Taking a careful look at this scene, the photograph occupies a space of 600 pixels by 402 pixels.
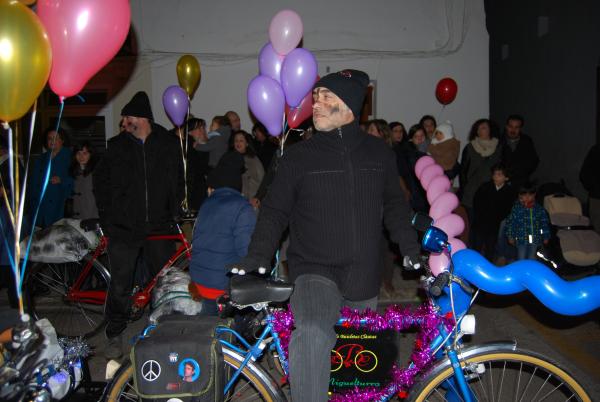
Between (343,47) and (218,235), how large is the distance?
892 centimetres

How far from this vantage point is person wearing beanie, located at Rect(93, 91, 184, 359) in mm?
4422

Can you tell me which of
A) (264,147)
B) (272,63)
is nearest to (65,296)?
(272,63)

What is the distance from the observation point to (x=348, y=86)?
281 centimetres

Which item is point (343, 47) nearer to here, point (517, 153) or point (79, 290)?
point (517, 153)

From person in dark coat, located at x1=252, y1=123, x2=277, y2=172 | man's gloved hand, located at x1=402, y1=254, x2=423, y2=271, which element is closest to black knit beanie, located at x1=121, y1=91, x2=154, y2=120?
man's gloved hand, located at x1=402, y1=254, x2=423, y2=271

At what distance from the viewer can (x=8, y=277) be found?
534 cm

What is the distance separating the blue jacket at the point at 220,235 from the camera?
11.6 feet

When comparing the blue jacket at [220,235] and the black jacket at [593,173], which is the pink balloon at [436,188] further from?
the black jacket at [593,173]

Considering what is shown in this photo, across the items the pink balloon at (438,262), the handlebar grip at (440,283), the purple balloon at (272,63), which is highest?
the purple balloon at (272,63)

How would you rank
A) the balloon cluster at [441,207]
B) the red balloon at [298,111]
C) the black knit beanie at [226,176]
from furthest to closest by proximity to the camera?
the red balloon at [298,111] → the balloon cluster at [441,207] → the black knit beanie at [226,176]

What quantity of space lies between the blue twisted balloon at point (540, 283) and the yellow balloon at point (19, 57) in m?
2.30

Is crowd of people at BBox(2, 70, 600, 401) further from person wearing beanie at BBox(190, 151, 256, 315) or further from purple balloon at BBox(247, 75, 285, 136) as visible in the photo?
purple balloon at BBox(247, 75, 285, 136)

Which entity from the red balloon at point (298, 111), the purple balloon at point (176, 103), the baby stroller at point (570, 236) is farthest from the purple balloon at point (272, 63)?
the baby stroller at point (570, 236)

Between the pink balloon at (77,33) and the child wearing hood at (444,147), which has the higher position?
the pink balloon at (77,33)
